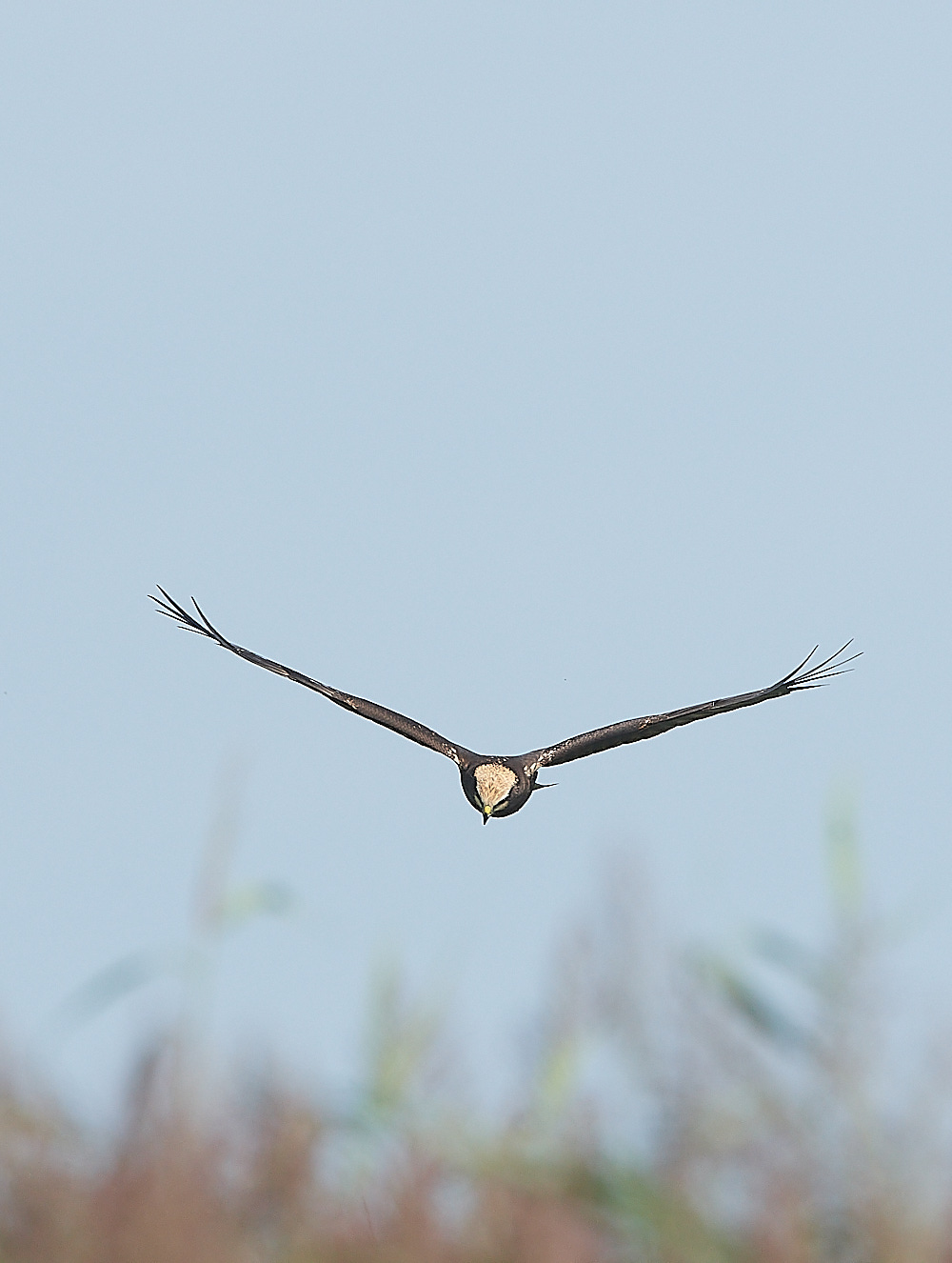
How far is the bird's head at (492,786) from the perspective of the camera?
42.6 feet

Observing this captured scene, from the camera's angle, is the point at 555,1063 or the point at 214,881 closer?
the point at 214,881

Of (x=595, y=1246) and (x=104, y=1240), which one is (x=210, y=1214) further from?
(x=595, y=1246)

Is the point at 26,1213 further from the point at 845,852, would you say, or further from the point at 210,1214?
the point at 845,852

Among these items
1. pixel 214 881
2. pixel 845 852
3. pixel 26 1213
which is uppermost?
pixel 845 852

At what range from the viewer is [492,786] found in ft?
42.9

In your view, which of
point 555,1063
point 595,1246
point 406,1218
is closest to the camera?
point 595,1246

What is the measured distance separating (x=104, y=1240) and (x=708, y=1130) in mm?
2400

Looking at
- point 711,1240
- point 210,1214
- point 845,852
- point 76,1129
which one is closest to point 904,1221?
point 711,1240

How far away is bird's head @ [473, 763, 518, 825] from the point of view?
13.0 meters

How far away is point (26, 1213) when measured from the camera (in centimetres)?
891

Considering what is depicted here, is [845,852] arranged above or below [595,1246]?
above

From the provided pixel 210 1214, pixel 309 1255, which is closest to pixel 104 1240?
pixel 210 1214

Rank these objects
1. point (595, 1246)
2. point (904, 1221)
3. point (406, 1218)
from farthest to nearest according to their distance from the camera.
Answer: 1. point (406, 1218)
2. point (595, 1246)
3. point (904, 1221)

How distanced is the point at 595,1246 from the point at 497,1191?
3.02ft
